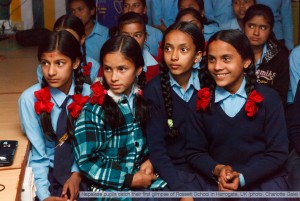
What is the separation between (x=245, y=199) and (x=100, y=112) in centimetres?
60

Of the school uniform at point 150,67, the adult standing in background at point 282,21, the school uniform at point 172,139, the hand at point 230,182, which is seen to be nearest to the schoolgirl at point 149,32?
the school uniform at point 150,67

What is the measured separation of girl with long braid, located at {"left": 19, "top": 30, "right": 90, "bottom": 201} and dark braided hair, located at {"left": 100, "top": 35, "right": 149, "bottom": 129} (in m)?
0.12

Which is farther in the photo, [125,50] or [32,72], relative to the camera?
[32,72]

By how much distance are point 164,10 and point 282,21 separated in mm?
863

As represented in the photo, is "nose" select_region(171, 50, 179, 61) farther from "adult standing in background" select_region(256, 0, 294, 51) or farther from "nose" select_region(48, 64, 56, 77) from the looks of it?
"adult standing in background" select_region(256, 0, 294, 51)

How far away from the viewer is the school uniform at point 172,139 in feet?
5.82

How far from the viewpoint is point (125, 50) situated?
5.94 feet

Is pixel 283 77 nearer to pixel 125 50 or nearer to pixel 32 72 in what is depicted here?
pixel 125 50

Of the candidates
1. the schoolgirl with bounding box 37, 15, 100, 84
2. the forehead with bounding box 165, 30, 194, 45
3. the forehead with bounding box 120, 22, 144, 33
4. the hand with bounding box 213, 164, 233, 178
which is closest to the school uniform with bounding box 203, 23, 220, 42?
the forehead with bounding box 120, 22, 144, 33

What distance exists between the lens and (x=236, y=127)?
1735mm

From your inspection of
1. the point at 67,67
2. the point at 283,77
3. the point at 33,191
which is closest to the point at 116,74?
the point at 67,67

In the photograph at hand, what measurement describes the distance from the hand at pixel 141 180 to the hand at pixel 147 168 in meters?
0.02

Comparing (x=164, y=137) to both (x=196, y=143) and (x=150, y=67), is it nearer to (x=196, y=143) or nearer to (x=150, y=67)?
(x=196, y=143)

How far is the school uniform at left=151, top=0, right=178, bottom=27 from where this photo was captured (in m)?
3.60
